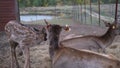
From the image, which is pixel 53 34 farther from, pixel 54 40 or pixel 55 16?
pixel 55 16

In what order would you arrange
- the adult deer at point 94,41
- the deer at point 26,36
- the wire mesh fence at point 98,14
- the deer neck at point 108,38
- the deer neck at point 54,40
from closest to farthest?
the deer at point 26,36 → the deer neck at point 54,40 → the adult deer at point 94,41 → the deer neck at point 108,38 → the wire mesh fence at point 98,14

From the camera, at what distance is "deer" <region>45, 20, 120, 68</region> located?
379cm

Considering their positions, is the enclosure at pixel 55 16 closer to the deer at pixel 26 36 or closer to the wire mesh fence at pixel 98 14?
the wire mesh fence at pixel 98 14

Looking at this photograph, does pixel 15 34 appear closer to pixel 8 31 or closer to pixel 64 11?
pixel 8 31

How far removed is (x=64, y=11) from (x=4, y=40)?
7742mm

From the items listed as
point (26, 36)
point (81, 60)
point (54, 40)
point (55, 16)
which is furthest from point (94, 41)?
point (55, 16)

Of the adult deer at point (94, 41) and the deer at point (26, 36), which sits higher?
the deer at point (26, 36)

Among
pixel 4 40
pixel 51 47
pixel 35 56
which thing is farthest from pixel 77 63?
pixel 4 40

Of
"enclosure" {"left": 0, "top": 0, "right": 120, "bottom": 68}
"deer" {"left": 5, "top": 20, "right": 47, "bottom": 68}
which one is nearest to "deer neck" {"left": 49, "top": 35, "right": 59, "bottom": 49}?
"deer" {"left": 5, "top": 20, "right": 47, "bottom": 68}

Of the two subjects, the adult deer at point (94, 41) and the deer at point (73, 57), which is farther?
the adult deer at point (94, 41)

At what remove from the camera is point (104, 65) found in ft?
12.4

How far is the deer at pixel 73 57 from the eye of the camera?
3.79 meters

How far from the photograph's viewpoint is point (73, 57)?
160 inches

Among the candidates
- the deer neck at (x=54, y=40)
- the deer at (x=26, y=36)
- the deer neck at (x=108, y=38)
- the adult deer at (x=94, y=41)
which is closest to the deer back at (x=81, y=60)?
the deer neck at (x=54, y=40)
